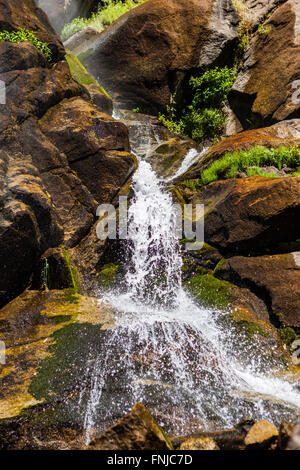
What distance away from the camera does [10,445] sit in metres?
2.62

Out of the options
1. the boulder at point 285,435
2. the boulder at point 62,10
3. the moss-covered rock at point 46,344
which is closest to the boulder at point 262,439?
the boulder at point 285,435

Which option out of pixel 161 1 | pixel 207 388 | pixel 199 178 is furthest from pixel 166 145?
pixel 207 388

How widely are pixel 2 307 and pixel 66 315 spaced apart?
3.77 feet

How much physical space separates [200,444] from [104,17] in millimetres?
16962

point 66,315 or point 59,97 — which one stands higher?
point 59,97

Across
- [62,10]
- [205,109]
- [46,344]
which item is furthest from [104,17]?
[46,344]

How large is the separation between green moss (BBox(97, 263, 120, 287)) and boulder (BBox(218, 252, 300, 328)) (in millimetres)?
2093

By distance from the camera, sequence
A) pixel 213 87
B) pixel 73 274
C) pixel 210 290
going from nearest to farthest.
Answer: pixel 210 290 → pixel 73 274 → pixel 213 87

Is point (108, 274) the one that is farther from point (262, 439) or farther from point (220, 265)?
point (262, 439)

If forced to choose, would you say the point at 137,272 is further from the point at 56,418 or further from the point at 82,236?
the point at 56,418

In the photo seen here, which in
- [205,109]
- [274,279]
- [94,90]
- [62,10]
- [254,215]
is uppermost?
[62,10]

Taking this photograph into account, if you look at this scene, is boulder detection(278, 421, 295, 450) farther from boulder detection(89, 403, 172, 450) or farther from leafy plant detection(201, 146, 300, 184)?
leafy plant detection(201, 146, 300, 184)

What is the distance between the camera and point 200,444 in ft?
7.73

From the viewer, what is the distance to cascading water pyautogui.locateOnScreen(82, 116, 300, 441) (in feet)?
10.2
